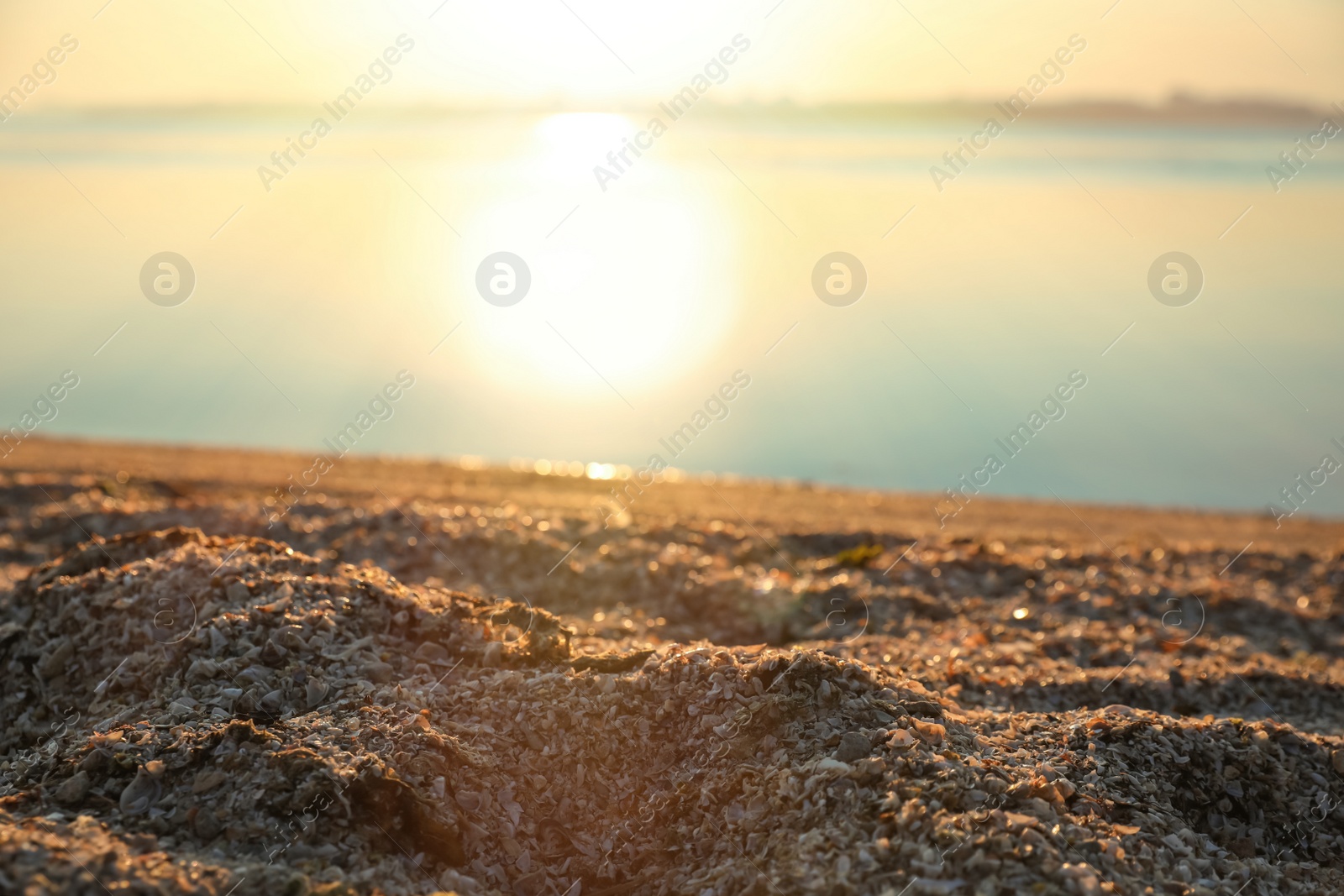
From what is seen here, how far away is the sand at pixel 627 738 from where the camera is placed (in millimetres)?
4250

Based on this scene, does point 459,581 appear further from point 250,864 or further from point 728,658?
point 250,864

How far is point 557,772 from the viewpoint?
497cm

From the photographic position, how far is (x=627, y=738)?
5133mm

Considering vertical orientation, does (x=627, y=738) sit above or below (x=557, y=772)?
above

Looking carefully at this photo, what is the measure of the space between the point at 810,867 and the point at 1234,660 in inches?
224

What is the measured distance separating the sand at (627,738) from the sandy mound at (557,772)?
0.01 metres

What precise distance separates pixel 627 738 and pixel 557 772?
394mm

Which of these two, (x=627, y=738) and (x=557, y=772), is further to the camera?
(x=627, y=738)

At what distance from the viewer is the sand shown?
4.25m

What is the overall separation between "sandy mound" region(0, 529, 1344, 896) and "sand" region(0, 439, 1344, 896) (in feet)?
0.05

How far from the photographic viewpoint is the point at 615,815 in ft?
15.8

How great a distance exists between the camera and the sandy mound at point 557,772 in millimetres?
4191

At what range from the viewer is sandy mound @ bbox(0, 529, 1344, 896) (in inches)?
165

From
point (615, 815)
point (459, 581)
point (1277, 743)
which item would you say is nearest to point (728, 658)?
point (615, 815)
